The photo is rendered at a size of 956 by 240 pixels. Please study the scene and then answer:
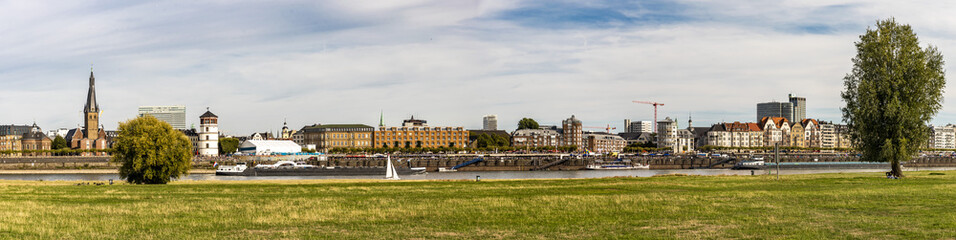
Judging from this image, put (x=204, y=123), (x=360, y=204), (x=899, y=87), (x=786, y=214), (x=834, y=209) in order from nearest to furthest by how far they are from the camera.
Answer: (x=786, y=214), (x=834, y=209), (x=360, y=204), (x=899, y=87), (x=204, y=123)

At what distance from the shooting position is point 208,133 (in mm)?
149875

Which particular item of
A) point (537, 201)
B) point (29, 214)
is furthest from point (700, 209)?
point (29, 214)

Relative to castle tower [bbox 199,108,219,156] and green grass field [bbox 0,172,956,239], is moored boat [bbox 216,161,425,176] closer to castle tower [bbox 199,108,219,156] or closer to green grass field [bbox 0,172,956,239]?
castle tower [bbox 199,108,219,156]

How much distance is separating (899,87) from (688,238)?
131ft

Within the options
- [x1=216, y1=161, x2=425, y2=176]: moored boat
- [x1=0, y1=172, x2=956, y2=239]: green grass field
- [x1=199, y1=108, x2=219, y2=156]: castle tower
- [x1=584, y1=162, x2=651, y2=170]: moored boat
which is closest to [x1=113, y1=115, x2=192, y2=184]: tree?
[x1=0, y1=172, x2=956, y2=239]: green grass field

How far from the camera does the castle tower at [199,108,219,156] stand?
146 metres

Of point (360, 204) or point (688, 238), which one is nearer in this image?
point (688, 238)

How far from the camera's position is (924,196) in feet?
102

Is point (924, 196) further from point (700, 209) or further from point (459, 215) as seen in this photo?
point (459, 215)

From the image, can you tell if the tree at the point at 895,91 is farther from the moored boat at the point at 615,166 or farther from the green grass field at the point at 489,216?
the moored boat at the point at 615,166

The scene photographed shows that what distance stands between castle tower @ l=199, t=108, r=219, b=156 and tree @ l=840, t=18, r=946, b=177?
389 ft

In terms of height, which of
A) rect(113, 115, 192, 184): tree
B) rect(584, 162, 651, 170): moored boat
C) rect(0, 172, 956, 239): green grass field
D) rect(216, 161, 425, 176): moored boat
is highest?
rect(113, 115, 192, 184): tree

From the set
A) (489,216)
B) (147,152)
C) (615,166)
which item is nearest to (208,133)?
(615,166)

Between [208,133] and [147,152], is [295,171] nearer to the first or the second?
[208,133]
